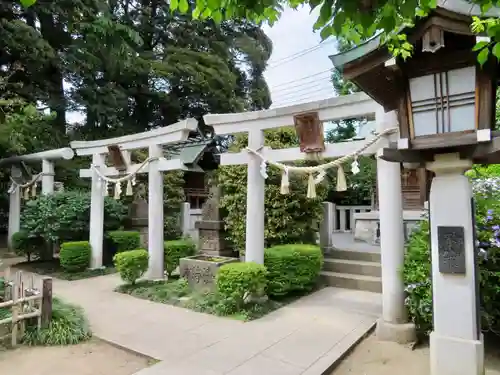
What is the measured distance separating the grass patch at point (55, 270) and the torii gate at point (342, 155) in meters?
5.25

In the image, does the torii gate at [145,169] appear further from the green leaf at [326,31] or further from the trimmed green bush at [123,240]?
the green leaf at [326,31]

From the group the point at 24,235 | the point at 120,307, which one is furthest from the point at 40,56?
the point at 120,307

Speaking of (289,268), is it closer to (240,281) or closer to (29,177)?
(240,281)

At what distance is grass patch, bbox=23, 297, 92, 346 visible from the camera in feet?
15.9

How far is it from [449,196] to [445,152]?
1.50 ft

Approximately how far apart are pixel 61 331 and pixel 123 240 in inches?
244

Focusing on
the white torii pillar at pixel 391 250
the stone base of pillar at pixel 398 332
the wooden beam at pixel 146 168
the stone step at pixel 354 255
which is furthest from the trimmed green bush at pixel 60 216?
the stone base of pillar at pixel 398 332

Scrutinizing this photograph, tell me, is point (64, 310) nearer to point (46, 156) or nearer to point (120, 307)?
point (120, 307)

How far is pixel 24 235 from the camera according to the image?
11484mm

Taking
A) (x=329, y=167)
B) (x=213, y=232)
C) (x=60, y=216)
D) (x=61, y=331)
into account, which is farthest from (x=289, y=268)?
(x=60, y=216)

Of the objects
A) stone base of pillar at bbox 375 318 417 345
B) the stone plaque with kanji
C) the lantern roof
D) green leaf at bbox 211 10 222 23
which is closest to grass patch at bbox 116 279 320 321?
stone base of pillar at bbox 375 318 417 345

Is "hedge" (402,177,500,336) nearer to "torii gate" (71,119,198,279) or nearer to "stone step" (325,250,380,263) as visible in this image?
"stone step" (325,250,380,263)

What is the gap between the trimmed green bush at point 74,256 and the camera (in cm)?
978

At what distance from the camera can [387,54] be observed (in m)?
3.76
